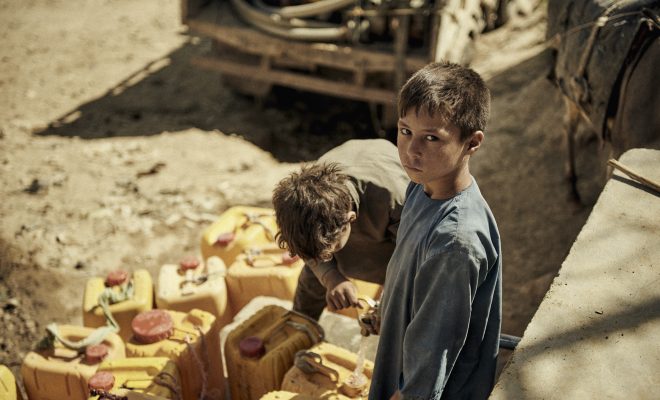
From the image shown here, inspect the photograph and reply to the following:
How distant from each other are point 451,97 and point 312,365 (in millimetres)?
1408

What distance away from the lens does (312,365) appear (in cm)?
260

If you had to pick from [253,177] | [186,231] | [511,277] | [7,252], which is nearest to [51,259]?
[7,252]

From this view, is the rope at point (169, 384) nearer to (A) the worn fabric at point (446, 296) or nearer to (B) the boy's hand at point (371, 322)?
(B) the boy's hand at point (371, 322)

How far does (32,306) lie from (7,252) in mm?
738

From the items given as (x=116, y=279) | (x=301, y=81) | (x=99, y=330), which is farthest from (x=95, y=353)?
(x=301, y=81)

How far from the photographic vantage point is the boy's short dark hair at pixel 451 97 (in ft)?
5.50

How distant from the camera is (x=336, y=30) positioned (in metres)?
6.04

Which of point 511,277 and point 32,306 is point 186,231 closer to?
point 32,306

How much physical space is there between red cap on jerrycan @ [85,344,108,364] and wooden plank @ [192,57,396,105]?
397 cm

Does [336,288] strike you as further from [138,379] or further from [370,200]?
[138,379]

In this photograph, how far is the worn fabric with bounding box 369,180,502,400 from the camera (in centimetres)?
164

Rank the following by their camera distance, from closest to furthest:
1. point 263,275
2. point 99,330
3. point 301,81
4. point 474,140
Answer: point 474,140
point 99,330
point 263,275
point 301,81

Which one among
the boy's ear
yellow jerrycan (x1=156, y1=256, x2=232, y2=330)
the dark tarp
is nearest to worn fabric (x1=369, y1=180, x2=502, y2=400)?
the boy's ear

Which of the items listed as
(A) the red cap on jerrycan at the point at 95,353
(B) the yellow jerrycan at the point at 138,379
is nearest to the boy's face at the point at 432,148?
(B) the yellow jerrycan at the point at 138,379
